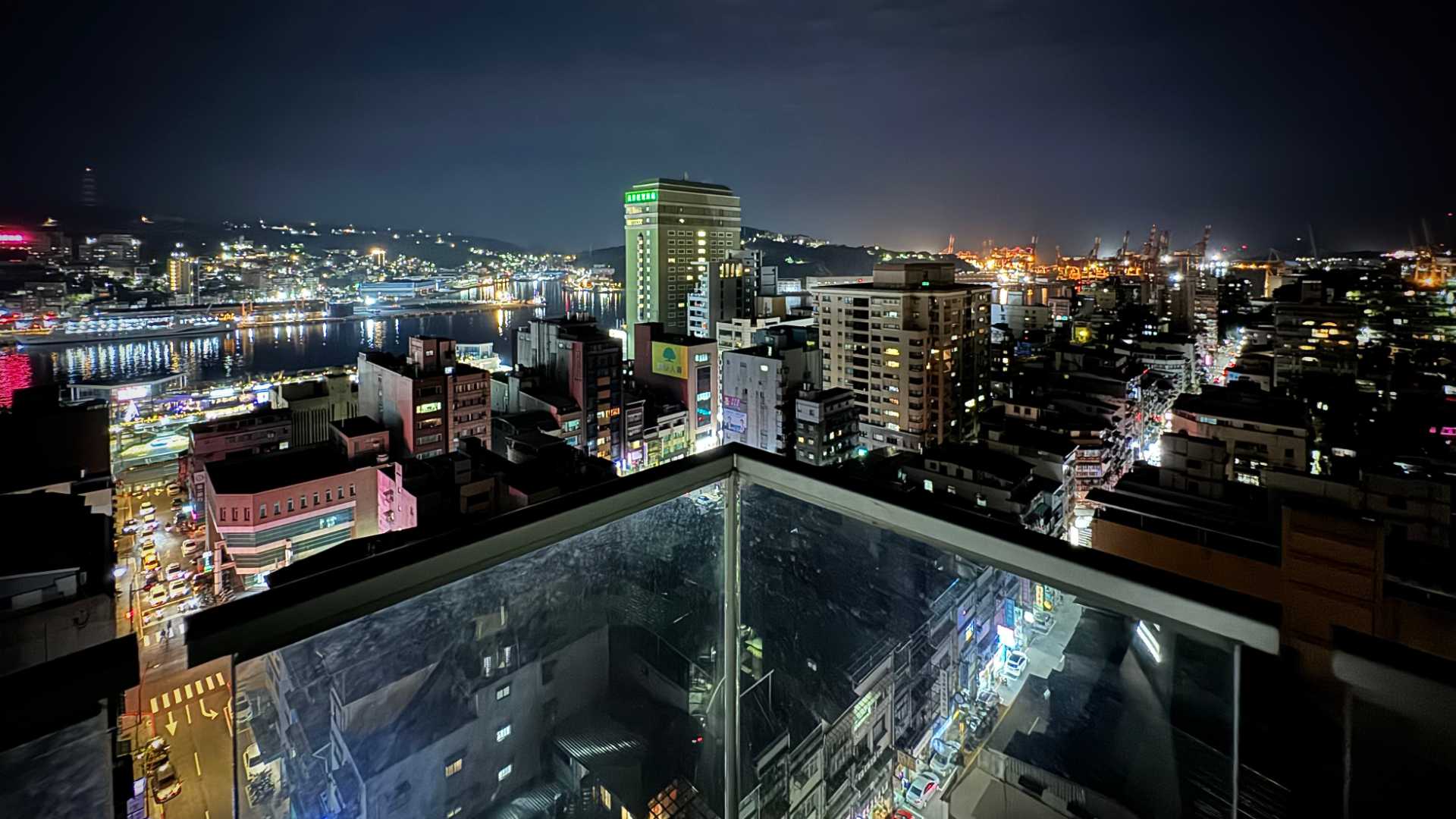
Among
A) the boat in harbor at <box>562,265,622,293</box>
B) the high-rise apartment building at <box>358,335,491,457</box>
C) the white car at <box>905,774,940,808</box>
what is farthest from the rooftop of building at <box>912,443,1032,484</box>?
the boat in harbor at <box>562,265,622,293</box>

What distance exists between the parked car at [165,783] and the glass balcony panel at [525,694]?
4.58 metres

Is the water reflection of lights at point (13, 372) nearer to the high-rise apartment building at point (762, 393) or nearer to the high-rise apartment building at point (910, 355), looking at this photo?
the high-rise apartment building at point (762, 393)

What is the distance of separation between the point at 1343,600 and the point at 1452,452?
597cm

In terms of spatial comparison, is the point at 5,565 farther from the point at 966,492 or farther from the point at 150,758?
the point at 966,492

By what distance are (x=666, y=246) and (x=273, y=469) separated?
12899 mm

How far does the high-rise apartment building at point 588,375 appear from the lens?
32.4 feet

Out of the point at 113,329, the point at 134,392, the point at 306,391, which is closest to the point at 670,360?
the point at 306,391

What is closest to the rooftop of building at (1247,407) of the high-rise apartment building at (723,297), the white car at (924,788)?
the white car at (924,788)

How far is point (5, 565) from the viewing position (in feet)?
9.17

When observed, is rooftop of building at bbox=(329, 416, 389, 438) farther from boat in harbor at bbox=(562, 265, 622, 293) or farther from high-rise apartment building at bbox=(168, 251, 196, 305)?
boat in harbor at bbox=(562, 265, 622, 293)

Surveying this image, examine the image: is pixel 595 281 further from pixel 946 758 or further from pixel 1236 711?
pixel 1236 711

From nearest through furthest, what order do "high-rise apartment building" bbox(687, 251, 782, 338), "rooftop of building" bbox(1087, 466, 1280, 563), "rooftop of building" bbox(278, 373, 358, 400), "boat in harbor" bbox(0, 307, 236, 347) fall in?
"rooftop of building" bbox(1087, 466, 1280, 563)
"rooftop of building" bbox(278, 373, 358, 400)
"boat in harbor" bbox(0, 307, 236, 347)
"high-rise apartment building" bbox(687, 251, 782, 338)

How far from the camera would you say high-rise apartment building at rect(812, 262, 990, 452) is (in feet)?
35.2

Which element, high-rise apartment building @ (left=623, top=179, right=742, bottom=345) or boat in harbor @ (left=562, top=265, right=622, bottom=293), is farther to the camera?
boat in harbor @ (left=562, top=265, right=622, bottom=293)
